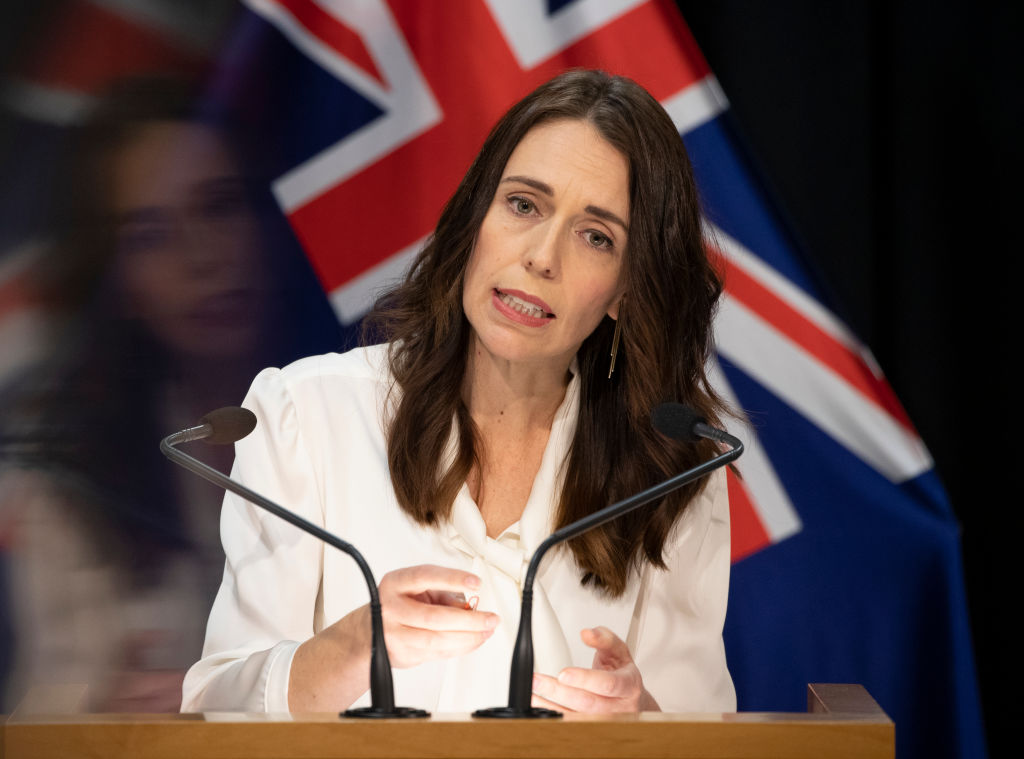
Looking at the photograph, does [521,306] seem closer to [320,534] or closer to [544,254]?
[544,254]

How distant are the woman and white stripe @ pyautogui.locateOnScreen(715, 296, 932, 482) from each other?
1.28 feet

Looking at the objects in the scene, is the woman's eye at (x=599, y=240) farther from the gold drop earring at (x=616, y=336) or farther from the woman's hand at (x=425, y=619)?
the woman's hand at (x=425, y=619)

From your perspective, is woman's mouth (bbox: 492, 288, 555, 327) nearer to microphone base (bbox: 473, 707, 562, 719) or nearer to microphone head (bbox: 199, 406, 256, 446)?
microphone head (bbox: 199, 406, 256, 446)

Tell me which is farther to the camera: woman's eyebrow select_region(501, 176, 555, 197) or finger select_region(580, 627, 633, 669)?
woman's eyebrow select_region(501, 176, 555, 197)

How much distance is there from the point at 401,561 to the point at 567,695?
0.59 meters

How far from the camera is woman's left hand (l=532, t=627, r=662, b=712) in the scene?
132 cm

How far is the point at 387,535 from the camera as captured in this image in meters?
1.87

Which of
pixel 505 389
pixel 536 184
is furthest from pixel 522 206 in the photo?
pixel 505 389

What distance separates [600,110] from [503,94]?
1.88ft

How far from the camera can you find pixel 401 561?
6.09 ft

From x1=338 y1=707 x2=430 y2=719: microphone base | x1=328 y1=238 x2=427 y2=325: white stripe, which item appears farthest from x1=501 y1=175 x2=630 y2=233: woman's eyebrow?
x1=338 y1=707 x2=430 y2=719: microphone base

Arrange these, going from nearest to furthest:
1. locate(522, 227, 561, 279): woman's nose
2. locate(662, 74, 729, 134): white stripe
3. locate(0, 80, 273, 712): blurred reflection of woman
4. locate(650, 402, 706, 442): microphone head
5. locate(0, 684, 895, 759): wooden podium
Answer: locate(0, 684, 895, 759): wooden podium < locate(650, 402, 706, 442): microphone head < locate(522, 227, 561, 279): woman's nose < locate(0, 80, 273, 712): blurred reflection of woman < locate(662, 74, 729, 134): white stripe

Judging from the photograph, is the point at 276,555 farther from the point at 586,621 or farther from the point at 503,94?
the point at 503,94

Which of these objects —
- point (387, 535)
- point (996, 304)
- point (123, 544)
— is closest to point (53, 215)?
point (123, 544)
